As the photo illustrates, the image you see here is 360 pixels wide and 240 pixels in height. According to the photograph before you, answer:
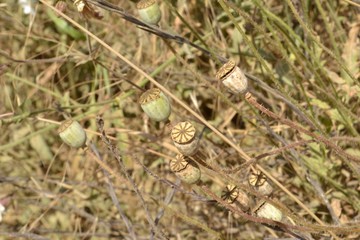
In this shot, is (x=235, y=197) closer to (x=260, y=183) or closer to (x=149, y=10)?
(x=260, y=183)

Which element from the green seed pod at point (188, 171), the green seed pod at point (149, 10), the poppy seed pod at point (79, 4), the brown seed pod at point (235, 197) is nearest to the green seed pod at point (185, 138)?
the green seed pod at point (188, 171)

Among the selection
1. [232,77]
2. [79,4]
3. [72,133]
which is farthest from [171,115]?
[232,77]

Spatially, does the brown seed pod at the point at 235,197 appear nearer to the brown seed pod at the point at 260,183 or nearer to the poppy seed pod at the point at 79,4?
the brown seed pod at the point at 260,183

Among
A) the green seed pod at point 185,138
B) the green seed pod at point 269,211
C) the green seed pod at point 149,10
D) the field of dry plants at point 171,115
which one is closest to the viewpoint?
the green seed pod at point 185,138

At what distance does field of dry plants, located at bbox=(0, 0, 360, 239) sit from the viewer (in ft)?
5.04

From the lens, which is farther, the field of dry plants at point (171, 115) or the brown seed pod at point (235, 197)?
the field of dry plants at point (171, 115)

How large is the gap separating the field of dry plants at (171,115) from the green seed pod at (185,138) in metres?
0.33

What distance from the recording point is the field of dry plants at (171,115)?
154 centimetres

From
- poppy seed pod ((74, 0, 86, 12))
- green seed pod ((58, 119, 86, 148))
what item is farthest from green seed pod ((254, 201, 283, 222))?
poppy seed pod ((74, 0, 86, 12))

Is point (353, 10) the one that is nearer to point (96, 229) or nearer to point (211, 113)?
point (211, 113)

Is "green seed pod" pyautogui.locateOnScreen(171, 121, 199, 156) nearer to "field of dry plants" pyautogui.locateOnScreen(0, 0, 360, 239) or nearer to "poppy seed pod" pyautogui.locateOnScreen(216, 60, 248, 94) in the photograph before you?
"poppy seed pod" pyautogui.locateOnScreen(216, 60, 248, 94)

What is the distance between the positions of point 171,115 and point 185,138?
1002 millimetres

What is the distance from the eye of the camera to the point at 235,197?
42.9 inches

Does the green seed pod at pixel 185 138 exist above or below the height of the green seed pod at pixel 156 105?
below
